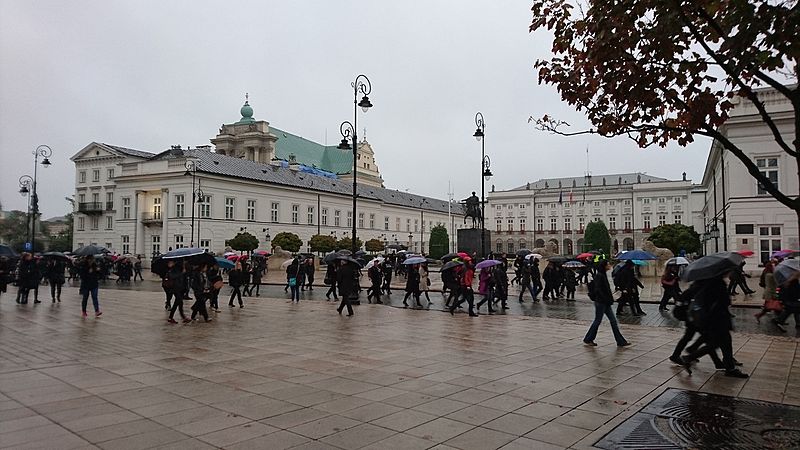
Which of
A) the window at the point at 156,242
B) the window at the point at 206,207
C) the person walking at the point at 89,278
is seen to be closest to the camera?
the person walking at the point at 89,278

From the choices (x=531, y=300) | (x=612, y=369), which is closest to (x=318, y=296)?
(x=531, y=300)

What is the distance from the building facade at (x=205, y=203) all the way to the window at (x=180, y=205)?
11 cm

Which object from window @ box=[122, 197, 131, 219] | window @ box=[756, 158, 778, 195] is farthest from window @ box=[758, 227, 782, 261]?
window @ box=[122, 197, 131, 219]

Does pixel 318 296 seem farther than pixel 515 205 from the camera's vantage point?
No

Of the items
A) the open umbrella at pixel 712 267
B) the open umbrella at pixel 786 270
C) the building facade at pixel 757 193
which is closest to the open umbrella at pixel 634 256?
the open umbrella at pixel 786 270

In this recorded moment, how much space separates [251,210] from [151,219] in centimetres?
1073

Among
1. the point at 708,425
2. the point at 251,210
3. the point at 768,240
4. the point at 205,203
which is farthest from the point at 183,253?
the point at 251,210

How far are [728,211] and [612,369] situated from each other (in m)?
36.4

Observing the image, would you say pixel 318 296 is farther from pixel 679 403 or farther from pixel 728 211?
pixel 728 211

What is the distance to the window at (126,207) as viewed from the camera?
202 feet

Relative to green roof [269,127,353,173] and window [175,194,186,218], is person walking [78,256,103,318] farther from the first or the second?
green roof [269,127,353,173]

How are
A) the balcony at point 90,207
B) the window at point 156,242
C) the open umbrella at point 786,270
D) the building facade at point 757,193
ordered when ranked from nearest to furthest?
the open umbrella at point 786,270 < the building facade at point 757,193 < the window at point 156,242 < the balcony at point 90,207

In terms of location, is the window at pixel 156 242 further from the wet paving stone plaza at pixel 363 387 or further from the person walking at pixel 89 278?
the wet paving stone plaza at pixel 363 387

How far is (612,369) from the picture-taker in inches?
338
